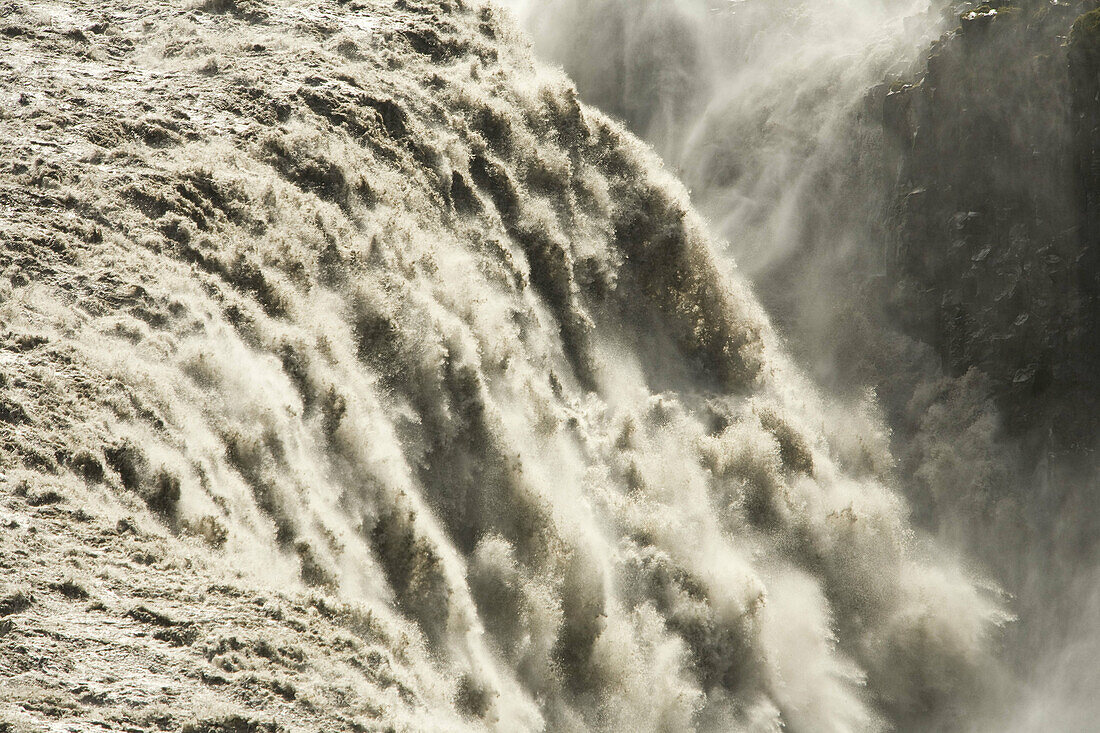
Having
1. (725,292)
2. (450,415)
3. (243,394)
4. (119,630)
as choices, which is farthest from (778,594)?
(119,630)

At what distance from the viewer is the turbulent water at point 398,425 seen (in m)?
6.32

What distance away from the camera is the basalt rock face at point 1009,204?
49.4 feet

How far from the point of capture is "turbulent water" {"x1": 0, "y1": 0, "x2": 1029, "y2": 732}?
20.7 ft

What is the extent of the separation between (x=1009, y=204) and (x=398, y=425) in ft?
38.0

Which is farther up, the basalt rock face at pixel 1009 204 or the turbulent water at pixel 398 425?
the basalt rock face at pixel 1009 204

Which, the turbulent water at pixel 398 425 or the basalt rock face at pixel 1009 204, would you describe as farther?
the basalt rock face at pixel 1009 204

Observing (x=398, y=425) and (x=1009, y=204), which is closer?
(x=398, y=425)

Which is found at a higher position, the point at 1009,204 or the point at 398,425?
the point at 1009,204

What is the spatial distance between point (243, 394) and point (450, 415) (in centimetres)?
254

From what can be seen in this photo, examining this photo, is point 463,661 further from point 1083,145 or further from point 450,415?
point 1083,145

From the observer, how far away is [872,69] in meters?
18.0

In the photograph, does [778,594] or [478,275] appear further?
[778,594]

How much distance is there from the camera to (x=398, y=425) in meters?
9.58

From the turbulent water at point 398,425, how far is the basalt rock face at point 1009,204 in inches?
86.9
